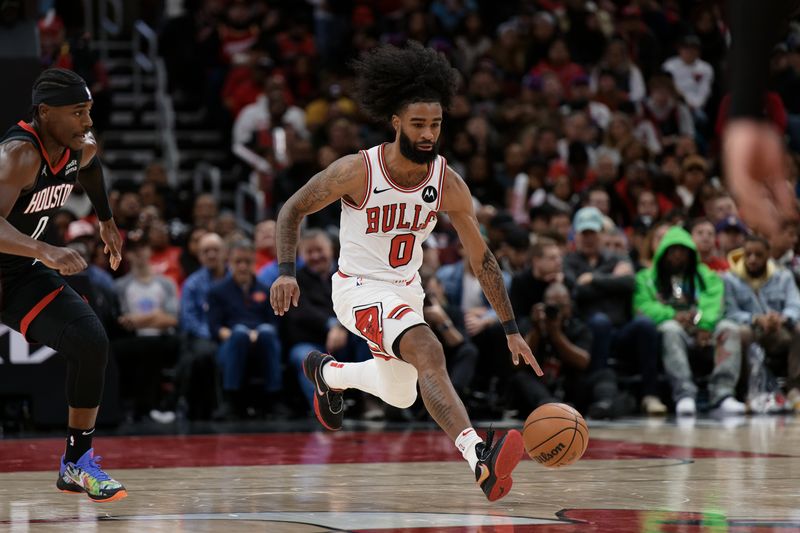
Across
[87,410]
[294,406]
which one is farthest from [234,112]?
[87,410]

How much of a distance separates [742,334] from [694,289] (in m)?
0.62

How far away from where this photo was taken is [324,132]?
49.8 feet

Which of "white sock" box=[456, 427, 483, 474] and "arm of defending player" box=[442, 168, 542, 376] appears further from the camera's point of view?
"arm of defending player" box=[442, 168, 542, 376]

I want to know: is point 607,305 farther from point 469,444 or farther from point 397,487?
point 469,444

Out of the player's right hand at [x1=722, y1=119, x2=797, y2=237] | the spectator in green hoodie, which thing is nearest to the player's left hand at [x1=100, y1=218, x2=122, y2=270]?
the player's right hand at [x1=722, y1=119, x2=797, y2=237]

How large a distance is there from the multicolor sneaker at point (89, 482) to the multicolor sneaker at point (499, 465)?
A: 1742 mm

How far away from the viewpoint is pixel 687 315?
476 inches

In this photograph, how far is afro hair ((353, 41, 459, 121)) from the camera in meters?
6.42

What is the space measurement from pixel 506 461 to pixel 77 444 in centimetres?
217

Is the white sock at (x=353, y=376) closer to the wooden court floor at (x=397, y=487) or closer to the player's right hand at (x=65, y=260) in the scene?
the wooden court floor at (x=397, y=487)

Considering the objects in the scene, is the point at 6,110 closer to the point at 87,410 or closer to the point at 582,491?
the point at 87,410

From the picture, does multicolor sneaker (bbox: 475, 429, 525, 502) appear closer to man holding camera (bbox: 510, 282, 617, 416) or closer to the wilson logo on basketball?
the wilson logo on basketball

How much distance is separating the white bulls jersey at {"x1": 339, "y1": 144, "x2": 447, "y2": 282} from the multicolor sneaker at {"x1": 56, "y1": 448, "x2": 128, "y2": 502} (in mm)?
1595

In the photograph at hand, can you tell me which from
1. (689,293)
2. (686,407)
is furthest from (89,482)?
(689,293)
